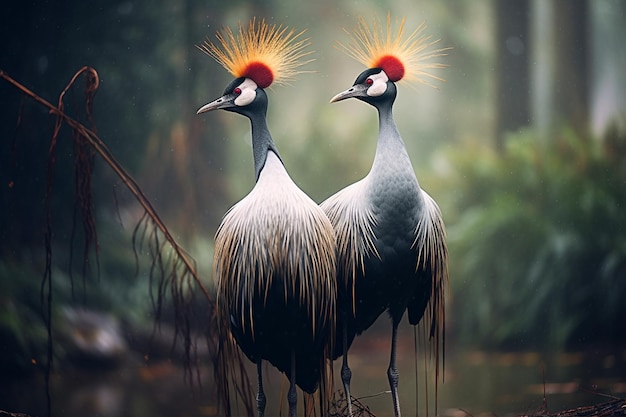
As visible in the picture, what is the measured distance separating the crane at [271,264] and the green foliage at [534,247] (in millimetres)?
1374

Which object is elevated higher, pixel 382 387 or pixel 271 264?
pixel 271 264

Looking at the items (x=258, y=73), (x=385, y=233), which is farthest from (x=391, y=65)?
(x=385, y=233)

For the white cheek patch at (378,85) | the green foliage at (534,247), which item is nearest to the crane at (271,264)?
the white cheek patch at (378,85)

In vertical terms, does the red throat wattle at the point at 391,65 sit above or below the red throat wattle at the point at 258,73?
above

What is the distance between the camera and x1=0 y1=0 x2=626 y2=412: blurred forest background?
421 centimetres

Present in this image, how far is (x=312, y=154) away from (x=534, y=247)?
1291 millimetres

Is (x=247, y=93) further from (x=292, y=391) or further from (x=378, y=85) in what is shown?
(x=292, y=391)

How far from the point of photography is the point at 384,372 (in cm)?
413

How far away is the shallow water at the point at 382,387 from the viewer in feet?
13.5

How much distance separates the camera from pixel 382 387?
4090 millimetres

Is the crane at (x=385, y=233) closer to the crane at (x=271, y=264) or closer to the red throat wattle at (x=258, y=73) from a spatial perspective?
the crane at (x=271, y=264)

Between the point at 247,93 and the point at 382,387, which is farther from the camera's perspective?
the point at 382,387

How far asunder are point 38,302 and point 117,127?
101 cm

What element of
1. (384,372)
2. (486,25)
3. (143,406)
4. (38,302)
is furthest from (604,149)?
(38,302)
